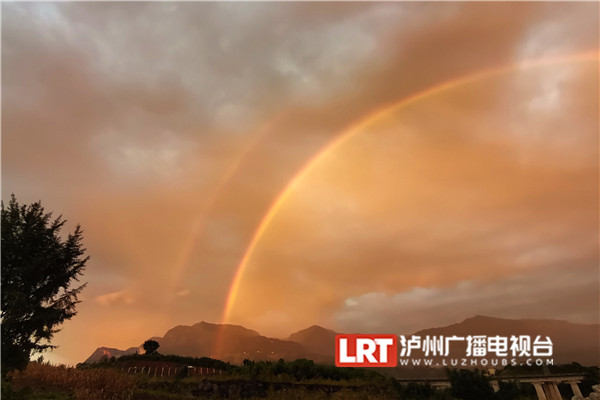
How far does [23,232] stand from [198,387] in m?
15.3

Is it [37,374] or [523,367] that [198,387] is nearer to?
[37,374]

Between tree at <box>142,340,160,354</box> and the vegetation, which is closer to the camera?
the vegetation

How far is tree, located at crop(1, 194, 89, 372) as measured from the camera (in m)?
17.4

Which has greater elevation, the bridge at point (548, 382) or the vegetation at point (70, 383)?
the vegetation at point (70, 383)

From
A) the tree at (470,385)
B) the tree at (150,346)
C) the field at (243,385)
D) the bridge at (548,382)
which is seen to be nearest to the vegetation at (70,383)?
the field at (243,385)

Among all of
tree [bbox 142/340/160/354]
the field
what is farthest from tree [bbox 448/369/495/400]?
Answer: tree [bbox 142/340/160/354]

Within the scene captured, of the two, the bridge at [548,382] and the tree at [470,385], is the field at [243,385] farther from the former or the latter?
the bridge at [548,382]

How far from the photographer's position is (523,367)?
1656 inches

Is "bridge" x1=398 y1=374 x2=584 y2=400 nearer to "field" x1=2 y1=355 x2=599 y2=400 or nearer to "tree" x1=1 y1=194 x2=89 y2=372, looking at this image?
"field" x1=2 y1=355 x2=599 y2=400

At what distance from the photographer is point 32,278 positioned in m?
18.5

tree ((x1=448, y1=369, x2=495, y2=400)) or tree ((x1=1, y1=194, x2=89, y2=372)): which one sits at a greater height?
tree ((x1=1, y1=194, x2=89, y2=372))

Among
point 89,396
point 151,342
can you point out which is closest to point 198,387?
point 89,396

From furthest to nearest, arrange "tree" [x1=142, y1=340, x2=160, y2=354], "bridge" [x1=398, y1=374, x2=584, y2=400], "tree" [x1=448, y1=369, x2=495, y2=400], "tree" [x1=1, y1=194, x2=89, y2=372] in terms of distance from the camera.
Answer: "tree" [x1=142, y1=340, x2=160, y2=354] < "bridge" [x1=398, y1=374, x2=584, y2=400] < "tree" [x1=448, y1=369, x2=495, y2=400] < "tree" [x1=1, y1=194, x2=89, y2=372]

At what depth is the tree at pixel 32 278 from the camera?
17.4m
